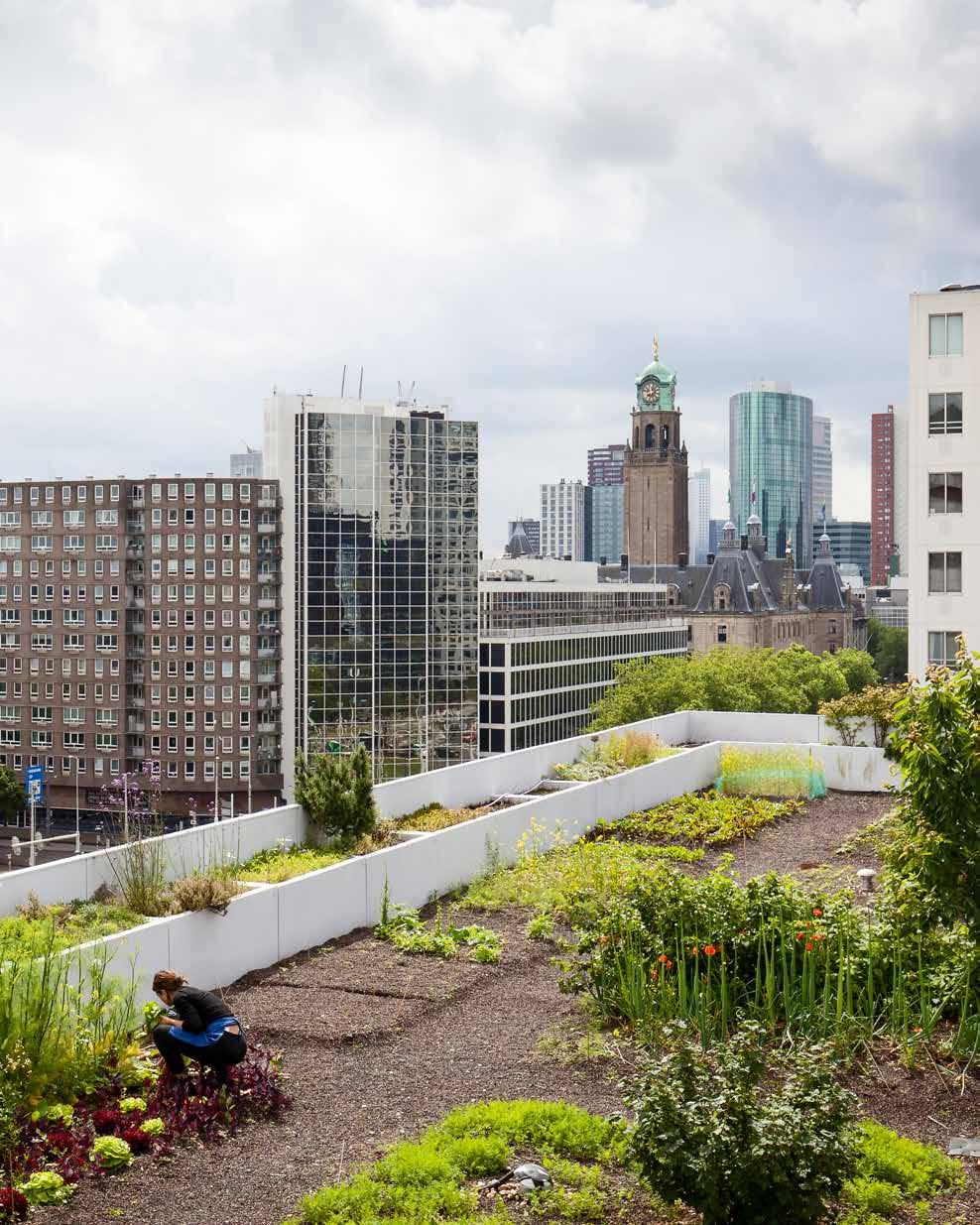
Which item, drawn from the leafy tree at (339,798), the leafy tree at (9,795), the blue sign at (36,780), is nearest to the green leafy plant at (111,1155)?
the leafy tree at (339,798)

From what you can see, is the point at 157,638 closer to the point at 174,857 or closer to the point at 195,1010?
the point at 174,857

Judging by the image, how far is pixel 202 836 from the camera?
1576 cm

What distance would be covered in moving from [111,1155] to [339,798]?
9.20 meters

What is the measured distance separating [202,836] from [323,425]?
96.6 meters

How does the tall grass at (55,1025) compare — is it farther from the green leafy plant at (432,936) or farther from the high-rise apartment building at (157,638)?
the high-rise apartment building at (157,638)

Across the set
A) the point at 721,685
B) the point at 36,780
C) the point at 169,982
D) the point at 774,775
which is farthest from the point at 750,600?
Result: the point at 169,982

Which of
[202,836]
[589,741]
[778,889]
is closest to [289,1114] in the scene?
[778,889]

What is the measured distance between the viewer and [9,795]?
9625 centimetres

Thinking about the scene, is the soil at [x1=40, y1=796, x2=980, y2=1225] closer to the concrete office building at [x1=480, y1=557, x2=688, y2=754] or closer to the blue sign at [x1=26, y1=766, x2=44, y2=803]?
the blue sign at [x1=26, y1=766, x2=44, y2=803]

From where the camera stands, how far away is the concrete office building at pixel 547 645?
116 m

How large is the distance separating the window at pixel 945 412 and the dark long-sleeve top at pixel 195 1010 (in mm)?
28331

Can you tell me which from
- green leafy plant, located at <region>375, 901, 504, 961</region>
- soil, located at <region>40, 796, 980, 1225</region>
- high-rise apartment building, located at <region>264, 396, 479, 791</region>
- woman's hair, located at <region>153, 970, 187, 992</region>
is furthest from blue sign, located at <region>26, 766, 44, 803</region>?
woman's hair, located at <region>153, 970, 187, 992</region>

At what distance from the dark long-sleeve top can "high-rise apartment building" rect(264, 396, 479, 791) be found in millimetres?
98592

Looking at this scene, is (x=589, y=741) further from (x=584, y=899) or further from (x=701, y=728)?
(x=584, y=899)
